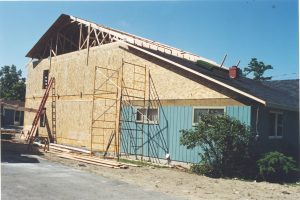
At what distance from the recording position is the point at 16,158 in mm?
16953

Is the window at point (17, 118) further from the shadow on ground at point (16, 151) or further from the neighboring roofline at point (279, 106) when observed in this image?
the neighboring roofline at point (279, 106)

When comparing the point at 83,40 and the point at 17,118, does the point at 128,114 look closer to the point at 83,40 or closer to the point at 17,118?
the point at 83,40

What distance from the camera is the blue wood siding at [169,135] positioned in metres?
17.0

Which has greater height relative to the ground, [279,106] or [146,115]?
[279,106]

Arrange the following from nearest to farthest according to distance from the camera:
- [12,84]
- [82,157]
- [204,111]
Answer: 1. [204,111]
2. [82,157]
3. [12,84]

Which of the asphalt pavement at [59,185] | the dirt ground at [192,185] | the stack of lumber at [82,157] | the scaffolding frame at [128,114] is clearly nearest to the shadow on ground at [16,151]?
the stack of lumber at [82,157]

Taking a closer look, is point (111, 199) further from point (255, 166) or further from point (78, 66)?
point (78, 66)

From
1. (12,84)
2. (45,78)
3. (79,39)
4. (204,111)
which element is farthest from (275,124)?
(12,84)

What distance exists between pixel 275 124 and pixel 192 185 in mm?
7856

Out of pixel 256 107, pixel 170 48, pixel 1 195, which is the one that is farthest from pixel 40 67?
pixel 1 195

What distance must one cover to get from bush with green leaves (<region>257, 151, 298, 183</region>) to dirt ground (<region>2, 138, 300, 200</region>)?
1.00 metres

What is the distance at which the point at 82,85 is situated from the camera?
24.4m

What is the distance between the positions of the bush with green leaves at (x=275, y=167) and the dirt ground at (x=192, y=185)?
996 millimetres

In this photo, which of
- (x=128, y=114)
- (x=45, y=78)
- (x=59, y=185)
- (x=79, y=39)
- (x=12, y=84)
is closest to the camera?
(x=59, y=185)
